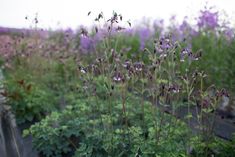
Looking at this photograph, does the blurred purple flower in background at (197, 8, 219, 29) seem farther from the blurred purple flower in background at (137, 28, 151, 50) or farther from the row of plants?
the blurred purple flower in background at (137, 28, 151, 50)

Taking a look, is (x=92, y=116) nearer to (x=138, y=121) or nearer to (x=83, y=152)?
(x=138, y=121)

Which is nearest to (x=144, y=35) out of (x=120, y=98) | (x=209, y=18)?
(x=209, y=18)

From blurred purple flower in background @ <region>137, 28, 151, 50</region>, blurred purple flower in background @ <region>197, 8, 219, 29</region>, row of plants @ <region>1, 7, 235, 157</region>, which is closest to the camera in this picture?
row of plants @ <region>1, 7, 235, 157</region>

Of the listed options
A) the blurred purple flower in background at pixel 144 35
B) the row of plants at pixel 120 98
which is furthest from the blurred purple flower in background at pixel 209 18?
the blurred purple flower in background at pixel 144 35

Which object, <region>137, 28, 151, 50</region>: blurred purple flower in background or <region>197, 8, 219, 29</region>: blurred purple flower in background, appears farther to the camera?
<region>137, 28, 151, 50</region>: blurred purple flower in background

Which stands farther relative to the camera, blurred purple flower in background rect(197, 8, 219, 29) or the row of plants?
blurred purple flower in background rect(197, 8, 219, 29)

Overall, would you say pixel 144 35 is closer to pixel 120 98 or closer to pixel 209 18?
pixel 209 18

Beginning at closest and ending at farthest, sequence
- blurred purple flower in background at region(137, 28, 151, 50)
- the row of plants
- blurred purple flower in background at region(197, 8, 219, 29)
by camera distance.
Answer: the row of plants → blurred purple flower in background at region(197, 8, 219, 29) → blurred purple flower in background at region(137, 28, 151, 50)

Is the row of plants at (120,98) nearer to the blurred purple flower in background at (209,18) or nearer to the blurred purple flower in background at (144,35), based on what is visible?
the blurred purple flower in background at (209,18)

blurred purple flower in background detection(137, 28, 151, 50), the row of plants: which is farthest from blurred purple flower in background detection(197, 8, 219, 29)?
blurred purple flower in background detection(137, 28, 151, 50)

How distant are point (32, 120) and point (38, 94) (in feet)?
1.32

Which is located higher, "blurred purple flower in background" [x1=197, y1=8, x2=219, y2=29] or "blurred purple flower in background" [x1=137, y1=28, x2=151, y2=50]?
"blurred purple flower in background" [x1=197, y1=8, x2=219, y2=29]

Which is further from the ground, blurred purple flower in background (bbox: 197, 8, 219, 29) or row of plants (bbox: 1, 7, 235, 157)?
blurred purple flower in background (bbox: 197, 8, 219, 29)

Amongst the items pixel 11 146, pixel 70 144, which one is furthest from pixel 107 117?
pixel 11 146
